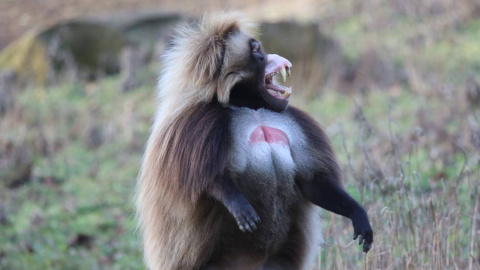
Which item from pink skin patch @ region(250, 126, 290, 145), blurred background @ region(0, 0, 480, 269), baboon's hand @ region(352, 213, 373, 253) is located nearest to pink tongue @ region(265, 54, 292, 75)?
pink skin patch @ region(250, 126, 290, 145)

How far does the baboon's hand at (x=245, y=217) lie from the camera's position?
3391 millimetres

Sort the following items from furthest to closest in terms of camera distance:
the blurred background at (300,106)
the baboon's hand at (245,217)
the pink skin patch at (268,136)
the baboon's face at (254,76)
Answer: the blurred background at (300,106) → the baboon's face at (254,76) → the pink skin patch at (268,136) → the baboon's hand at (245,217)

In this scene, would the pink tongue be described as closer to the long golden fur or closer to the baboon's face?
the baboon's face

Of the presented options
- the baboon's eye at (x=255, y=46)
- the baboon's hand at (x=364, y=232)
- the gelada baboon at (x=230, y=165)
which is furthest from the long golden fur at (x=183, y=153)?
the baboon's hand at (x=364, y=232)

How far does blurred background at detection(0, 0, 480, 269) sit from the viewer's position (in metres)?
4.64

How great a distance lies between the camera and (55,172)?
27.2ft

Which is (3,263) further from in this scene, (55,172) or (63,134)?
(63,134)

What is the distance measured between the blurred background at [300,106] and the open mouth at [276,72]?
941 mm

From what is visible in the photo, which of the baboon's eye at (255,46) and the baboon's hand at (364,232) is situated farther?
the baboon's eye at (255,46)

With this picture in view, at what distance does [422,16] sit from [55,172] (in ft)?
20.6

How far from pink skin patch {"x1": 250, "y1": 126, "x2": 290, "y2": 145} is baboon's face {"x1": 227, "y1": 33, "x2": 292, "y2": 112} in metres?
0.12

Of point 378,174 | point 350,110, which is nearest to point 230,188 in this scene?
point 378,174

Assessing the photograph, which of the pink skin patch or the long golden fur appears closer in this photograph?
the long golden fur

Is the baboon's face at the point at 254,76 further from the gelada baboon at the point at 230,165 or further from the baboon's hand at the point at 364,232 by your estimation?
the baboon's hand at the point at 364,232
